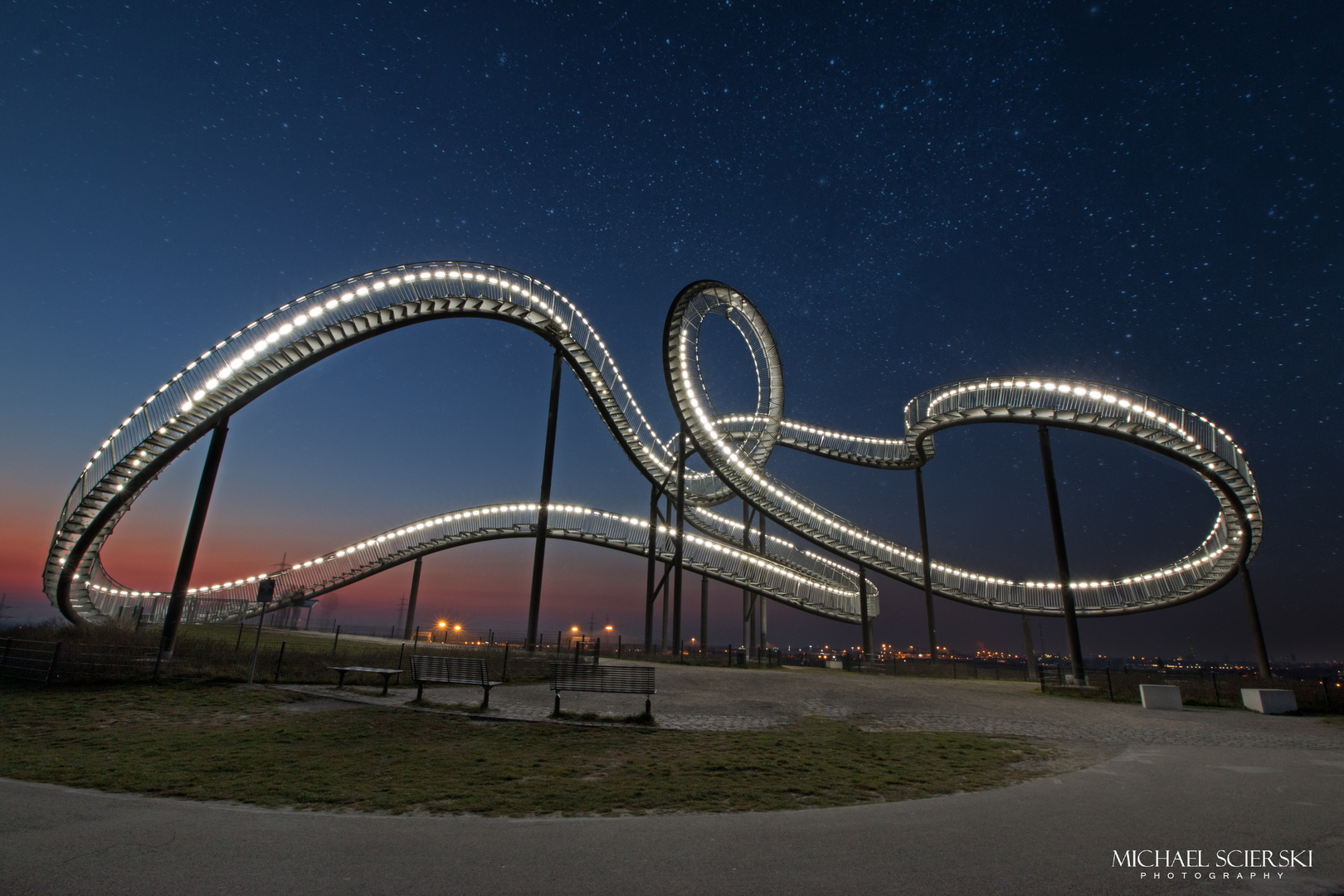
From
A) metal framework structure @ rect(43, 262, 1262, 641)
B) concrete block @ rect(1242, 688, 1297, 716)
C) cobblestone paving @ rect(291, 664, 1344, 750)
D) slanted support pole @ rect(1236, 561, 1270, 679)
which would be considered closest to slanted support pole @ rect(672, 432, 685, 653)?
metal framework structure @ rect(43, 262, 1262, 641)

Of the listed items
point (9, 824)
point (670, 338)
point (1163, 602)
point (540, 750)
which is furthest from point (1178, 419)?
point (9, 824)

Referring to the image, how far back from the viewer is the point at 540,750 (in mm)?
10281

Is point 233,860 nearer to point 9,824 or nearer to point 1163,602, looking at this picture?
point 9,824

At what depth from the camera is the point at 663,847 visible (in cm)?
559

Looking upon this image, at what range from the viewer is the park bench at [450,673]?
14.9m

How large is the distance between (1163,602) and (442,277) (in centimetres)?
5281

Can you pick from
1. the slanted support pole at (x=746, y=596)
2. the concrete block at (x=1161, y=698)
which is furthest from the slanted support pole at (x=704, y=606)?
the concrete block at (x=1161, y=698)

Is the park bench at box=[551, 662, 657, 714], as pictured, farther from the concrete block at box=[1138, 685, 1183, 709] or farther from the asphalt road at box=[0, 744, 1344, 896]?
the concrete block at box=[1138, 685, 1183, 709]

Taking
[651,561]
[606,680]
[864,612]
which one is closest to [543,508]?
[651,561]

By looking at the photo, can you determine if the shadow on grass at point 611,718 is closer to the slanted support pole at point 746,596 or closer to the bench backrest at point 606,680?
the bench backrest at point 606,680

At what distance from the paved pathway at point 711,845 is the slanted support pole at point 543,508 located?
76.8ft

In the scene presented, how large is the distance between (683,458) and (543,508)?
430 inches

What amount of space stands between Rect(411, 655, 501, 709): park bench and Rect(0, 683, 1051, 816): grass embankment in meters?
1.65

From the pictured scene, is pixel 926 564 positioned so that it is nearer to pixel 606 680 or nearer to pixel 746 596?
pixel 746 596
